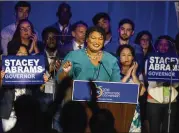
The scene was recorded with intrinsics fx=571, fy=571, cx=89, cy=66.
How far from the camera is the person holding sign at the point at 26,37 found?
9852 millimetres

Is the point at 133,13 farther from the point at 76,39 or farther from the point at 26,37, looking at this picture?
the point at 26,37

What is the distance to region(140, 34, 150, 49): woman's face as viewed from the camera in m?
9.77

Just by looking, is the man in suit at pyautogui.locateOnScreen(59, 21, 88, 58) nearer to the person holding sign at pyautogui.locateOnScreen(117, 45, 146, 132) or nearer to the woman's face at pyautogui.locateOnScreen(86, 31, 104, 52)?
the woman's face at pyautogui.locateOnScreen(86, 31, 104, 52)

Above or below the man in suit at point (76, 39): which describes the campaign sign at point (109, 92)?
below

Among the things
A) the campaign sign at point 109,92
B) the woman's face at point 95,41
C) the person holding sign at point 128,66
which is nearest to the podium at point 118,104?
the campaign sign at point 109,92

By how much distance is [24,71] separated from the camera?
9656 millimetres

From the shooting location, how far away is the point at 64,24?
32.2 feet

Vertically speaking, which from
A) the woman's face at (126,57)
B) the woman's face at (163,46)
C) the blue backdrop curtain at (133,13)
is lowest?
the woman's face at (126,57)

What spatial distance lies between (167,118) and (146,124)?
0.39 meters

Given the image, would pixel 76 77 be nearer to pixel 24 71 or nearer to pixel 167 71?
pixel 24 71

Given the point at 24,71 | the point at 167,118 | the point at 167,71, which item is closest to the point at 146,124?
the point at 167,118

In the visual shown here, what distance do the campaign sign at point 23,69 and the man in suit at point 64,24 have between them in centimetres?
50

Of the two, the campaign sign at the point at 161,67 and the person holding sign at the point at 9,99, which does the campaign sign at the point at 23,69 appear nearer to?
the person holding sign at the point at 9,99

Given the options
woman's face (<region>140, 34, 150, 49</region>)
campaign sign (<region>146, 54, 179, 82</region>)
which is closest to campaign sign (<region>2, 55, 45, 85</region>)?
woman's face (<region>140, 34, 150, 49</region>)
